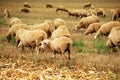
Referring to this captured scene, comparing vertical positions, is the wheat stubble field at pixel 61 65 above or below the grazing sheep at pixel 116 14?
above

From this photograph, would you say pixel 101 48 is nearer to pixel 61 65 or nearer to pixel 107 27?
pixel 107 27

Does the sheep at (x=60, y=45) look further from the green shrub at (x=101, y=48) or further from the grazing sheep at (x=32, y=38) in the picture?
the green shrub at (x=101, y=48)

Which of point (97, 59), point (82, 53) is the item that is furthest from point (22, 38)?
point (97, 59)

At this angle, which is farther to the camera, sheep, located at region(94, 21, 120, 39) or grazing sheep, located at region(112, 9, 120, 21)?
grazing sheep, located at region(112, 9, 120, 21)

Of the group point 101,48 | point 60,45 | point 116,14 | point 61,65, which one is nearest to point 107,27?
point 101,48

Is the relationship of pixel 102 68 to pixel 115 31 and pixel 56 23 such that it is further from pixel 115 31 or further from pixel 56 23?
pixel 56 23

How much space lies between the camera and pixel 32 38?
11.1 m

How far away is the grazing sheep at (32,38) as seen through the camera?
10969 mm

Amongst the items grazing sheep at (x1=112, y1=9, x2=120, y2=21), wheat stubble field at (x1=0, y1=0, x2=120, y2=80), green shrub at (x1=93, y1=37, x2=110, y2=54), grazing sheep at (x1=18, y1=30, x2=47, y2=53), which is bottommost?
grazing sheep at (x1=112, y1=9, x2=120, y2=21)

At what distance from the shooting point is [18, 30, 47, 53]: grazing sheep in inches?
432

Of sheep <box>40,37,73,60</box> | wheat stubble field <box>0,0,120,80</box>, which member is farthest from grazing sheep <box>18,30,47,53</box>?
sheep <box>40,37,73,60</box>

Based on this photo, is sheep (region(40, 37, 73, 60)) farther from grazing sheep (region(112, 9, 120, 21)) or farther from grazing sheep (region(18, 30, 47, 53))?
grazing sheep (region(112, 9, 120, 21))

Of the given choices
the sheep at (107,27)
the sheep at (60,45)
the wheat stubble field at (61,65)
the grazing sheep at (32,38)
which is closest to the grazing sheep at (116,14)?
the sheep at (107,27)

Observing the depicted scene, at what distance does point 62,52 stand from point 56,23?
21.9 feet
